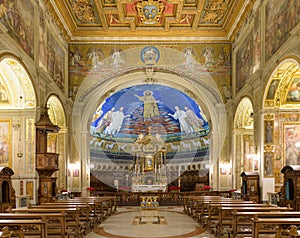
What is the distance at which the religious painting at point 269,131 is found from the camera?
52.5 feet

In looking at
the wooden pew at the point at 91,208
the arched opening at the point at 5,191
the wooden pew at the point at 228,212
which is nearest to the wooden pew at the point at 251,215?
the wooden pew at the point at 228,212

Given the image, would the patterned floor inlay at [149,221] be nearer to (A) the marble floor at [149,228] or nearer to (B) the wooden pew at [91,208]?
(A) the marble floor at [149,228]

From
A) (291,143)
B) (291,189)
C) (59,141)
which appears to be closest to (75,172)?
(59,141)

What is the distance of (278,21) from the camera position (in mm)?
14055

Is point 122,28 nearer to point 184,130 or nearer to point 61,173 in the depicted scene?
point 61,173

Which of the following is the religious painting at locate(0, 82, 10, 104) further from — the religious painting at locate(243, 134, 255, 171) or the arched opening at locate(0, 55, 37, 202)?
the religious painting at locate(243, 134, 255, 171)

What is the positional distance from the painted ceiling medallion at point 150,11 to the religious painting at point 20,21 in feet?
18.6

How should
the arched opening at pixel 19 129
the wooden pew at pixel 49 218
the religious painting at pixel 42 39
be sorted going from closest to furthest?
1. the wooden pew at pixel 49 218
2. the arched opening at pixel 19 129
3. the religious painting at pixel 42 39

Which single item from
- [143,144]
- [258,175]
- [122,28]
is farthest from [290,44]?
[143,144]

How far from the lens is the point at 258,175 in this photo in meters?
16.6

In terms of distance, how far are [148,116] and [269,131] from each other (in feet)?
53.0

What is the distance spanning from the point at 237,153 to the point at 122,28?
915 cm

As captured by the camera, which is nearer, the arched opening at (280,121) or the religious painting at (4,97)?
the religious painting at (4,97)

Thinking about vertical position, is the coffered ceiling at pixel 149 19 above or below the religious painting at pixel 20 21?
above
